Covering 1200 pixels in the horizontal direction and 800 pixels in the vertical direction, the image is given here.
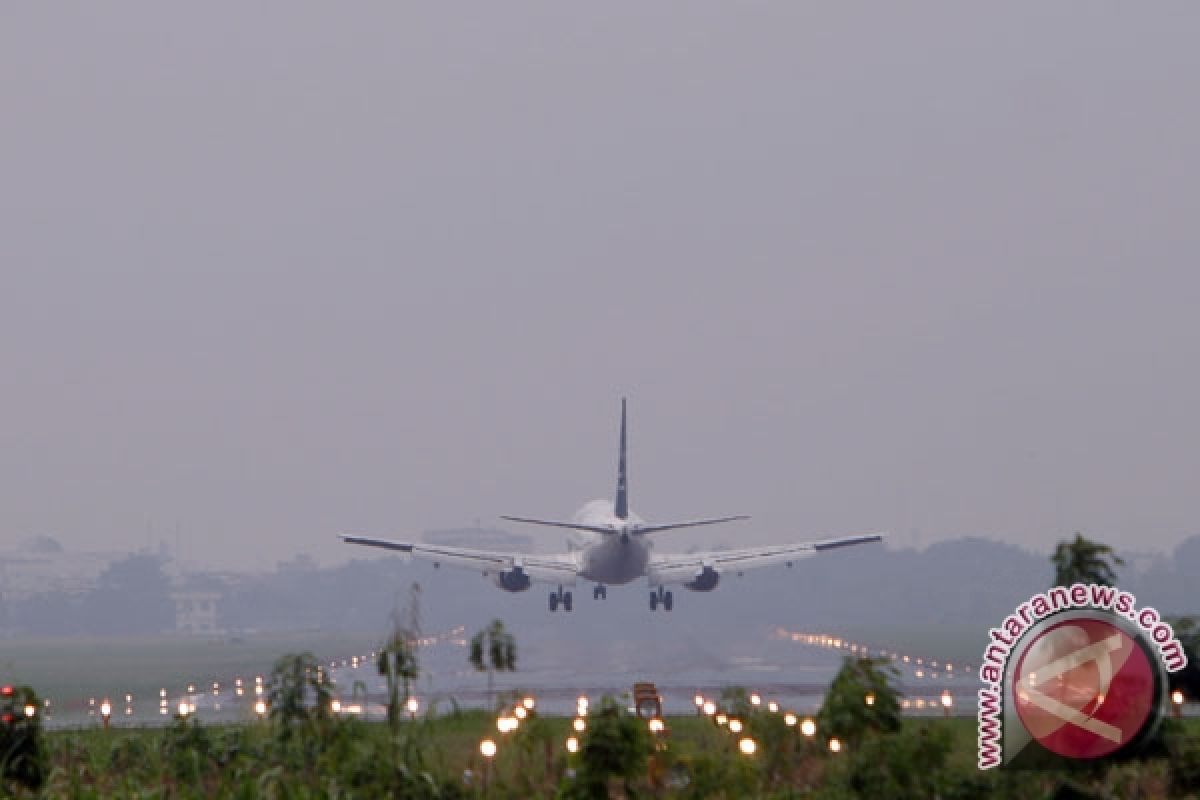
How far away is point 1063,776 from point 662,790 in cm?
657

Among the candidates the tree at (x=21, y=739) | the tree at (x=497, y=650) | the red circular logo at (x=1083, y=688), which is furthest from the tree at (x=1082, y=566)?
the tree at (x=21, y=739)

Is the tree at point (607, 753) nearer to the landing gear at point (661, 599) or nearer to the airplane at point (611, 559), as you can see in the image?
the airplane at point (611, 559)

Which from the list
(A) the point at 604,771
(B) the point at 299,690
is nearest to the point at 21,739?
(B) the point at 299,690

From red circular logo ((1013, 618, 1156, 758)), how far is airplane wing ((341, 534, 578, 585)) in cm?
7912

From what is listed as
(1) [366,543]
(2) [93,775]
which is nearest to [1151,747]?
(2) [93,775]

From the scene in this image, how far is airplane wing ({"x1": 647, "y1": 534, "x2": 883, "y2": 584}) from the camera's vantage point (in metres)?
105

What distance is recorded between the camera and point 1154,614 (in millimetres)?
24547

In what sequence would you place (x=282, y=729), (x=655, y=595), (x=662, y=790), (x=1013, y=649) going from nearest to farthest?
(x=1013, y=649) < (x=662, y=790) < (x=282, y=729) < (x=655, y=595)

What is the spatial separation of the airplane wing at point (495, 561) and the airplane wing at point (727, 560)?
6.09 meters

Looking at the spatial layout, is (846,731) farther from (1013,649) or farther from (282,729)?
A: (282,729)

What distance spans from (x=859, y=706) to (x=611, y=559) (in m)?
72.6

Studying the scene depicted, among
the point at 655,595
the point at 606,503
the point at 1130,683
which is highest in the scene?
the point at 606,503

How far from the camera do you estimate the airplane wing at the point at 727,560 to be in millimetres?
105438

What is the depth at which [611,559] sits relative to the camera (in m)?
99.8
